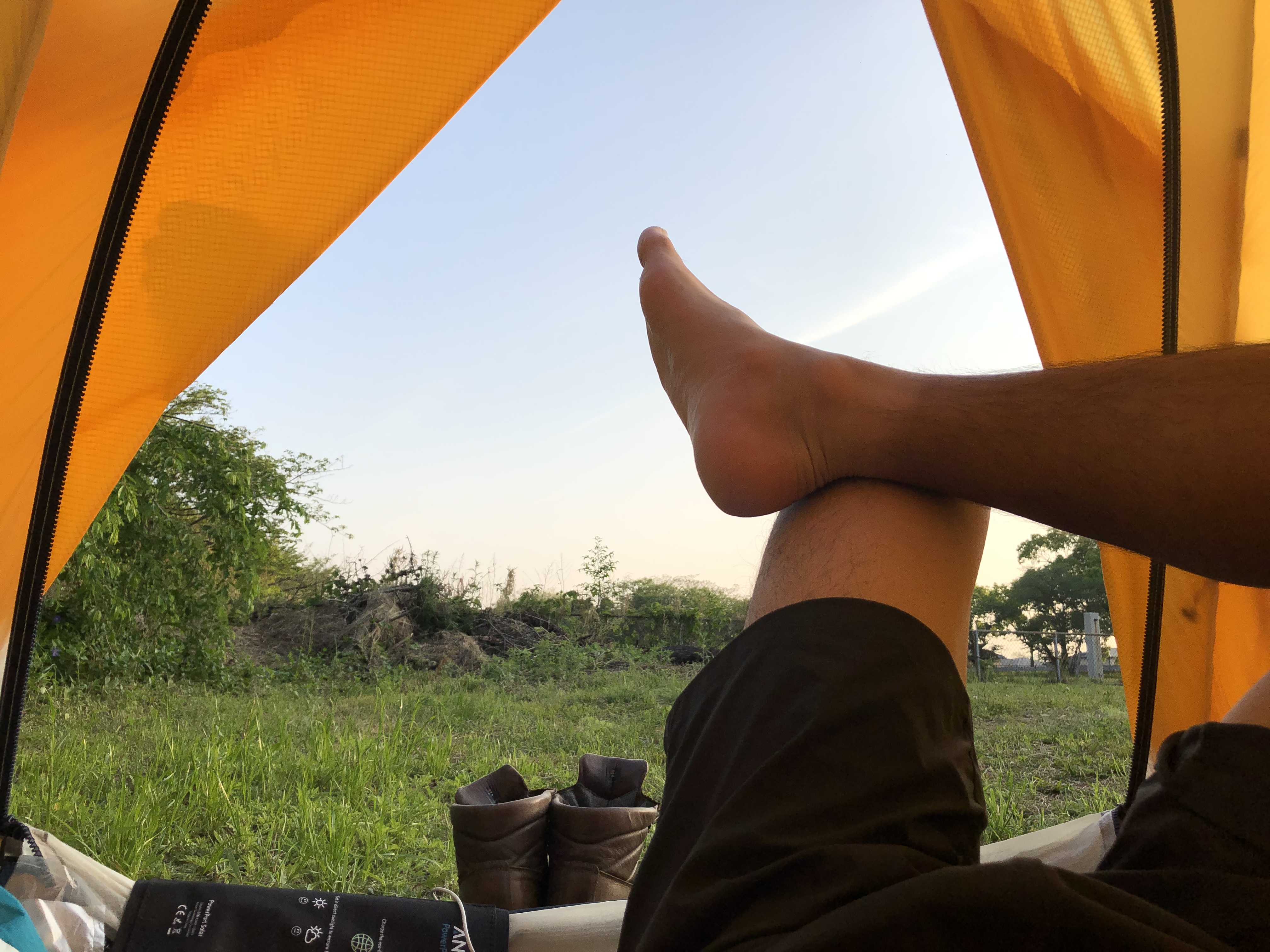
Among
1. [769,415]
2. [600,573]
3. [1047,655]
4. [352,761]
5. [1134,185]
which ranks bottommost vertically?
[352,761]

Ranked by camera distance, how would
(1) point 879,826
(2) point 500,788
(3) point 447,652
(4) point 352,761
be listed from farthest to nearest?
(3) point 447,652 < (4) point 352,761 < (2) point 500,788 < (1) point 879,826

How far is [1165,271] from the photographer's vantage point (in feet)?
3.63

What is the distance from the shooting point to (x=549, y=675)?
333 cm

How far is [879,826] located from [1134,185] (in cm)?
111

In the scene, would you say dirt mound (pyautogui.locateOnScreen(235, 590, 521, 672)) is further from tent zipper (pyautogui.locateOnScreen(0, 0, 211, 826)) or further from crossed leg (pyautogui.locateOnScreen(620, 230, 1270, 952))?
crossed leg (pyautogui.locateOnScreen(620, 230, 1270, 952))

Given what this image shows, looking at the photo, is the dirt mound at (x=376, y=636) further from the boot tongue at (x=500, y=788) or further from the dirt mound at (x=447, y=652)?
the boot tongue at (x=500, y=788)

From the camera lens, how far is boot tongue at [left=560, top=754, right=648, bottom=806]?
1.39 m

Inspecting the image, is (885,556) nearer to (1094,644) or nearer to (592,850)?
(592,850)

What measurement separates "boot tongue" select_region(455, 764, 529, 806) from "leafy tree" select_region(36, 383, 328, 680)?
6.58ft

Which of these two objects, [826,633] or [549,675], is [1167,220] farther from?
[549,675]

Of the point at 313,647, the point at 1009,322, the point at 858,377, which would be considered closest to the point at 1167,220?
the point at 1009,322

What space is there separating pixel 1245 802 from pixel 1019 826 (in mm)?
1370

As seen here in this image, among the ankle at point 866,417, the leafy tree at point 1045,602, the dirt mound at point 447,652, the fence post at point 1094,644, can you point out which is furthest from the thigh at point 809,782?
the dirt mound at point 447,652

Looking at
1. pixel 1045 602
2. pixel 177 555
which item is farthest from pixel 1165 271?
pixel 177 555
